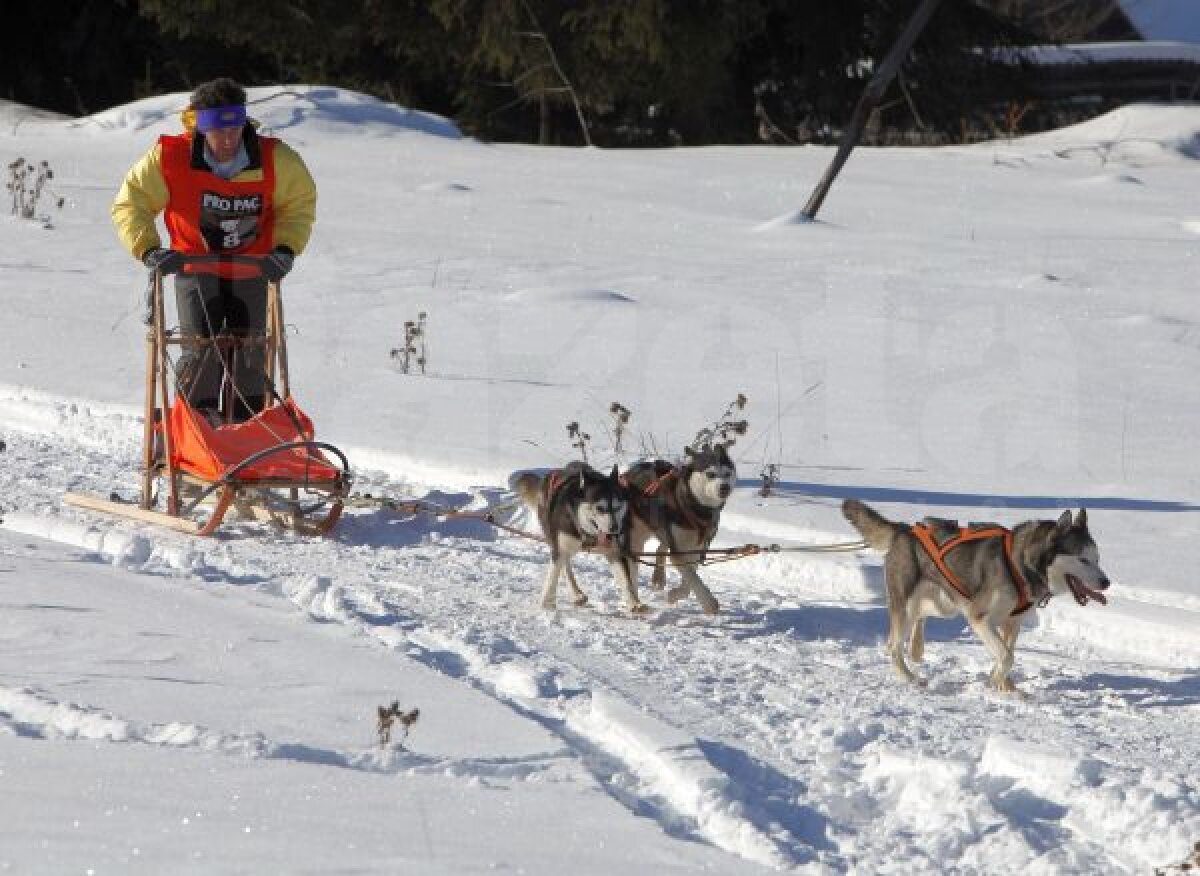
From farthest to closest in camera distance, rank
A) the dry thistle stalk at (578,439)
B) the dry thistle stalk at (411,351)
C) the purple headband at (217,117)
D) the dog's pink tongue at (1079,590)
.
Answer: the dry thistle stalk at (411,351) → the dry thistle stalk at (578,439) → the purple headband at (217,117) → the dog's pink tongue at (1079,590)

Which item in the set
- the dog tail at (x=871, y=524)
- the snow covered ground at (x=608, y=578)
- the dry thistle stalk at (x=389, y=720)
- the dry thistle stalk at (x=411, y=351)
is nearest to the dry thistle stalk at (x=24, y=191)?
the snow covered ground at (x=608, y=578)

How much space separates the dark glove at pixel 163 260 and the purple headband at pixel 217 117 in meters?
0.45

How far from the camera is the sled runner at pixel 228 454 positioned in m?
6.51

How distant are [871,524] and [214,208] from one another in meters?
2.83

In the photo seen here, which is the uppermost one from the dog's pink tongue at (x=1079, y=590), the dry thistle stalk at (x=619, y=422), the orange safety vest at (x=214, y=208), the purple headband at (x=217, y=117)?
the purple headband at (x=217, y=117)

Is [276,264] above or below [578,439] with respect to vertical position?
above

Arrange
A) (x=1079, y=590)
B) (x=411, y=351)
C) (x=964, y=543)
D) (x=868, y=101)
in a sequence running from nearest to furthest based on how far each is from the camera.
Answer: (x=1079, y=590), (x=964, y=543), (x=411, y=351), (x=868, y=101)

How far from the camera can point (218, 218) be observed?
22.6 feet

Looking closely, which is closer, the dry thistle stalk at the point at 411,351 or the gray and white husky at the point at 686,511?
the gray and white husky at the point at 686,511

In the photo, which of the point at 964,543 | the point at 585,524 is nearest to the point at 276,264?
the point at 585,524

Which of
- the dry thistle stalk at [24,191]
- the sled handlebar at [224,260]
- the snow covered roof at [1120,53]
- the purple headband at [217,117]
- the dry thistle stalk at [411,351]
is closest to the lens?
the purple headband at [217,117]

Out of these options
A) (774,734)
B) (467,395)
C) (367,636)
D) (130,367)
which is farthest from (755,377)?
(774,734)

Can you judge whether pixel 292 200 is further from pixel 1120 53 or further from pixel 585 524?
pixel 1120 53

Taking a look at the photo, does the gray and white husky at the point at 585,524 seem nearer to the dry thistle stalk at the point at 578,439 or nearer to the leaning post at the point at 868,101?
the dry thistle stalk at the point at 578,439
